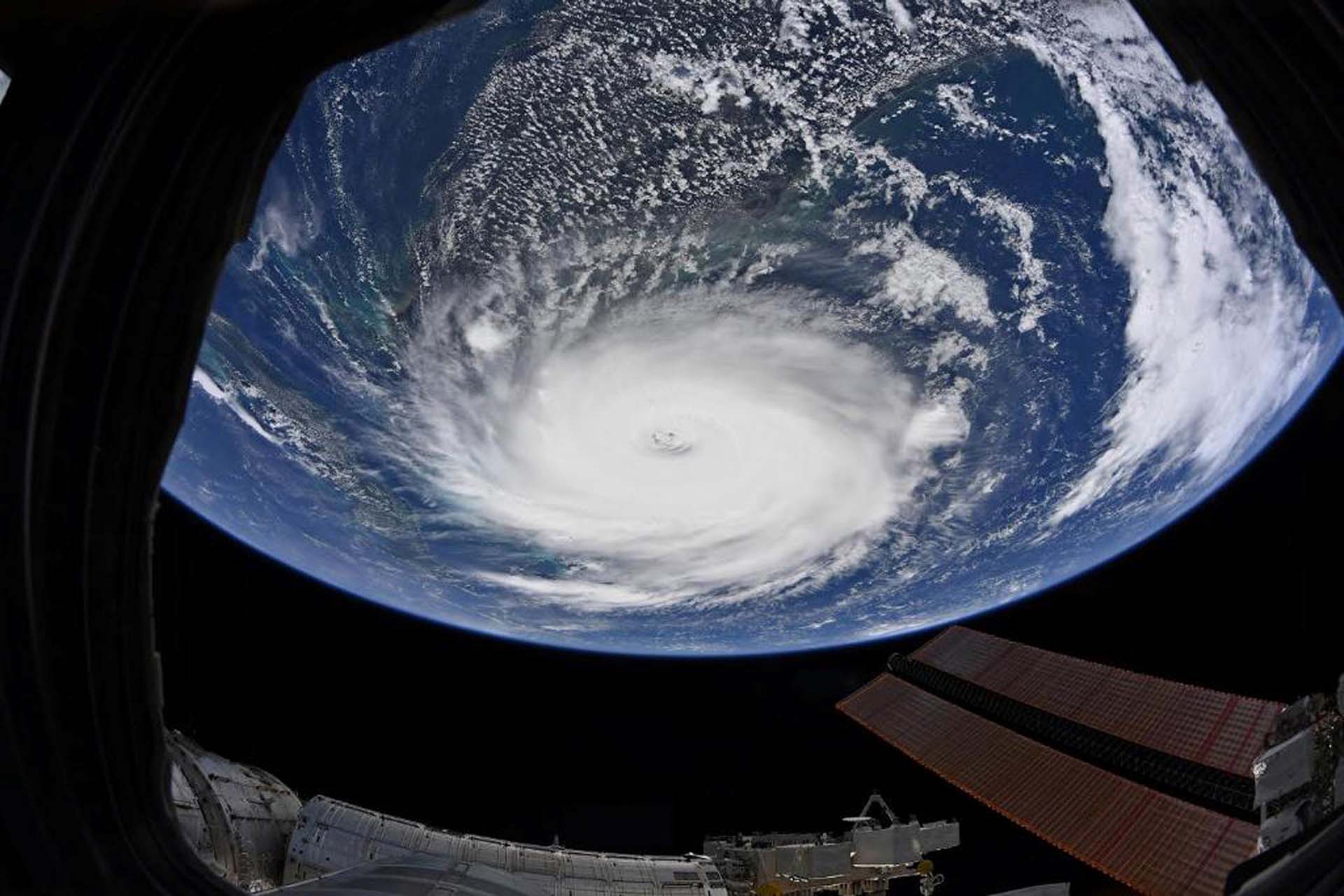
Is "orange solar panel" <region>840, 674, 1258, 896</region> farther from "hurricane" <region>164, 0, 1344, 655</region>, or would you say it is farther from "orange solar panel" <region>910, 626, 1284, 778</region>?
"hurricane" <region>164, 0, 1344, 655</region>

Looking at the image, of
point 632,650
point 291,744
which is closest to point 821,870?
point 632,650

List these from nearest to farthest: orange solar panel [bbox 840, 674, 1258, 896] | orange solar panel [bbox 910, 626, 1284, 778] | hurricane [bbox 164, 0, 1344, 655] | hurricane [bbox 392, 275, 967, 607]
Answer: hurricane [bbox 164, 0, 1344, 655]
hurricane [bbox 392, 275, 967, 607]
orange solar panel [bbox 840, 674, 1258, 896]
orange solar panel [bbox 910, 626, 1284, 778]

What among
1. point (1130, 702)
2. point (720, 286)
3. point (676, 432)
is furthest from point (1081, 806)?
point (720, 286)

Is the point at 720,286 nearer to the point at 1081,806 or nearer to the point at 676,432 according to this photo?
the point at 676,432

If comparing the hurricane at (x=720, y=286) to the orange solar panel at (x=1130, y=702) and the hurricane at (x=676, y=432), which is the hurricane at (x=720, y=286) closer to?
the hurricane at (x=676, y=432)

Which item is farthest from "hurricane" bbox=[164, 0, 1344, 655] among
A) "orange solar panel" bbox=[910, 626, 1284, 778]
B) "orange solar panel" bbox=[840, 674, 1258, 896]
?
"orange solar panel" bbox=[910, 626, 1284, 778]

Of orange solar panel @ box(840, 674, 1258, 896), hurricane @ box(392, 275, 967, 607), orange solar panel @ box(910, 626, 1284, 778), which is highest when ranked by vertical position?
hurricane @ box(392, 275, 967, 607)

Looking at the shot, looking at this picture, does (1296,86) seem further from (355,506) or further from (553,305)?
(355,506)
